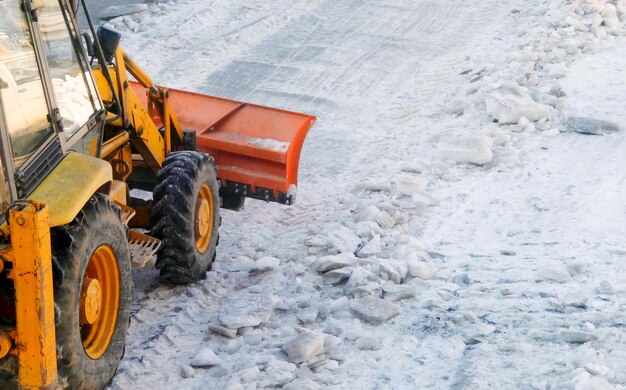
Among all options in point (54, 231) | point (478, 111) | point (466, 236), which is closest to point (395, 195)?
point (466, 236)

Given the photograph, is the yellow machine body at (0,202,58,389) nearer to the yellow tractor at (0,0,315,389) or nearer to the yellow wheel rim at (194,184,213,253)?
the yellow tractor at (0,0,315,389)

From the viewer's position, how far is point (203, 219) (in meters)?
6.54

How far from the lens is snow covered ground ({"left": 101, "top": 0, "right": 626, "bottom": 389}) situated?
17.9ft

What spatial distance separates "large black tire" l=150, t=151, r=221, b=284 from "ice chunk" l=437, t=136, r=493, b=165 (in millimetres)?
3058

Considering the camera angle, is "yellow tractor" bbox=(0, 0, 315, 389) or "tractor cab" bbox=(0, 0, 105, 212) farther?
"tractor cab" bbox=(0, 0, 105, 212)

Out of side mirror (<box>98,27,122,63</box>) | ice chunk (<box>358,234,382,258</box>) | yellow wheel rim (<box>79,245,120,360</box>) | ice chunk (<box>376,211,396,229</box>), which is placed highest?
side mirror (<box>98,27,122,63</box>)

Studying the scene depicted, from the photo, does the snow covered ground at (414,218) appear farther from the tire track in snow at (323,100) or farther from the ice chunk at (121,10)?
the ice chunk at (121,10)

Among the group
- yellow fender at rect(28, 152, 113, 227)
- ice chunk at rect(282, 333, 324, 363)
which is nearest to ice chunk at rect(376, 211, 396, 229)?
ice chunk at rect(282, 333, 324, 363)

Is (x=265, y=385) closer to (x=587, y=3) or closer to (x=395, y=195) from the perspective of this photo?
(x=395, y=195)

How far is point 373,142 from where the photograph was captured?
9.62 meters

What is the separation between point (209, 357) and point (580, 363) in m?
2.19

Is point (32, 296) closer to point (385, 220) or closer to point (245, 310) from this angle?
point (245, 310)

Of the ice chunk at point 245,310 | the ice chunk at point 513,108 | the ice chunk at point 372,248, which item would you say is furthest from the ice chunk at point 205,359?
the ice chunk at point 513,108

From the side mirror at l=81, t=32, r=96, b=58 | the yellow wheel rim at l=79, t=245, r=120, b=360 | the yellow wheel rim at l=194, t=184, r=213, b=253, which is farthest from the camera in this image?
the yellow wheel rim at l=194, t=184, r=213, b=253
